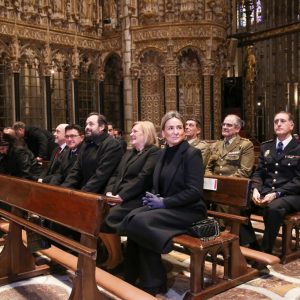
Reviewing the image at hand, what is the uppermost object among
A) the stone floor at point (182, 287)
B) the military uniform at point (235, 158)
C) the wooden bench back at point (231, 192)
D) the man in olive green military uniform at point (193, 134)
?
the man in olive green military uniform at point (193, 134)

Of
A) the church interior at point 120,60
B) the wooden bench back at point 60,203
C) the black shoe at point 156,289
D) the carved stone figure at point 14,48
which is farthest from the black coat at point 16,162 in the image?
the carved stone figure at point 14,48

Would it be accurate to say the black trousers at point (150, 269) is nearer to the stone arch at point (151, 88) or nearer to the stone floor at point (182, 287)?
the stone floor at point (182, 287)

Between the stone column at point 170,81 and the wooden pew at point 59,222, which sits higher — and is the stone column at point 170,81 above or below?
above

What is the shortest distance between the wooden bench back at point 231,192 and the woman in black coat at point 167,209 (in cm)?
49

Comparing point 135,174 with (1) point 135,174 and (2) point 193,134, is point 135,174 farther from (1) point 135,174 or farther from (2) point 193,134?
(2) point 193,134

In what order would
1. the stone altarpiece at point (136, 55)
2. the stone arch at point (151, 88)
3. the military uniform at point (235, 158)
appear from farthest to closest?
the stone arch at point (151, 88) → the stone altarpiece at point (136, 55) → the military uniform at point (235, 158)

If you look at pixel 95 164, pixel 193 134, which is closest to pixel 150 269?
pixel 95 164

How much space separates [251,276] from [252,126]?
31.6ft

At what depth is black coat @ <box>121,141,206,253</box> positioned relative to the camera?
3.33 meters

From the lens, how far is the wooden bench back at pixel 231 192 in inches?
154

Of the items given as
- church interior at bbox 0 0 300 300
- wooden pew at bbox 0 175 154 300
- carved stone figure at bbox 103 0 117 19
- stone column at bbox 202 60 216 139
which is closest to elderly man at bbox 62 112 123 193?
wooden pew at bbox 0 175 154 300

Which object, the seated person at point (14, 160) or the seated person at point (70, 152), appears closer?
the seated person at point (70, 152)

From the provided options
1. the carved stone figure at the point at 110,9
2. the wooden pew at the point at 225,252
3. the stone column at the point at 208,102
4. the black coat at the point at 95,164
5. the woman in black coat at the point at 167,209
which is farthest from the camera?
the carved stone figure at the point at 110,9

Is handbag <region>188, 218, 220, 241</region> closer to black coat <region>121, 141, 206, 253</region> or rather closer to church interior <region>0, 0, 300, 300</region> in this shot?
black coat <region>121, 141, 206, 253</region>
